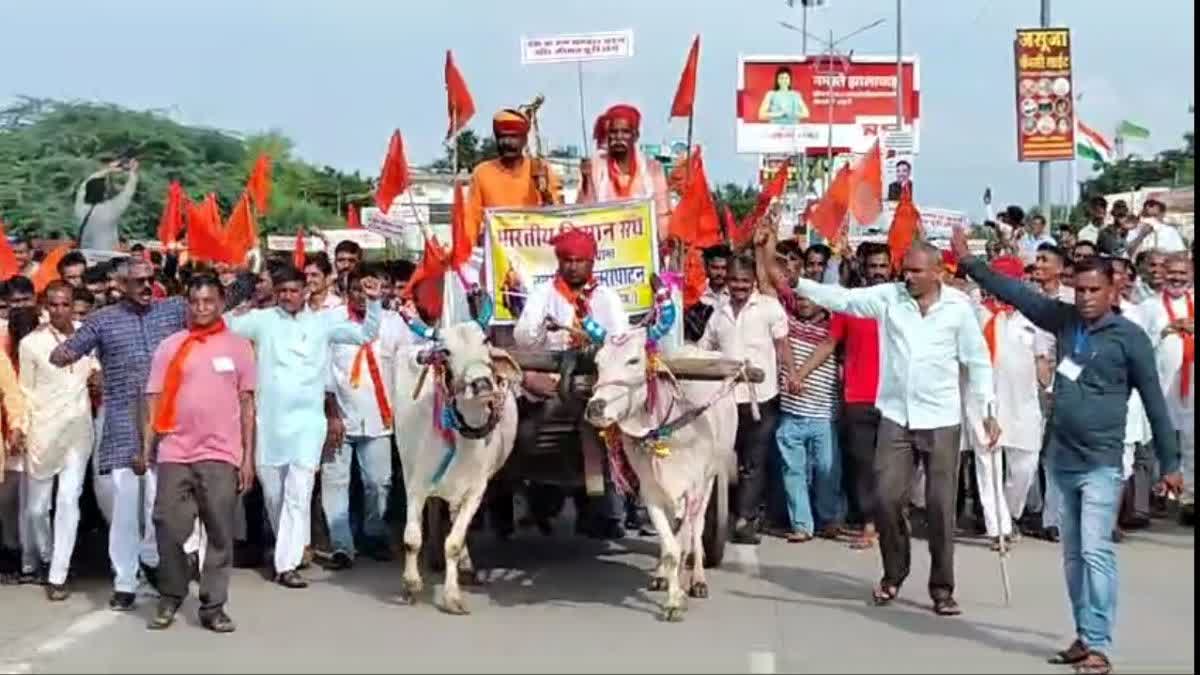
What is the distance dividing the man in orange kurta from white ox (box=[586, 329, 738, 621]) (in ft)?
5.28

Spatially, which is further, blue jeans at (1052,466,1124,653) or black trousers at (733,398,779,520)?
black trousers at (733,398,779,520)

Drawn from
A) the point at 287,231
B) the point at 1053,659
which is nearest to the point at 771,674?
the point at 1053,659

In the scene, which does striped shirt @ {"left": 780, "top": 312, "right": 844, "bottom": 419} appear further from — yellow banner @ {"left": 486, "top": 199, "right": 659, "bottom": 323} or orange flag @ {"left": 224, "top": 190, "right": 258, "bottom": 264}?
orange flag @ {"left": 224, "top": 190, "right": 258, "bottom": 264}

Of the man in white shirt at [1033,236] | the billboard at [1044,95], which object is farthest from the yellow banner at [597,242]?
the billboard at [1044,95]

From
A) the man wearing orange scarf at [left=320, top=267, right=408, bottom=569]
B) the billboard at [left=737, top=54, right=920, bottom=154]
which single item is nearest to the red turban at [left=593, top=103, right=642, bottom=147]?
the man wearing orange scarf at [left=320, top=267, right=408, bottom=569]

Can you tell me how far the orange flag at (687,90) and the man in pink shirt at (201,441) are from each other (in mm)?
4161

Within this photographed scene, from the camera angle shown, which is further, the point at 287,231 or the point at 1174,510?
the point at 287,231

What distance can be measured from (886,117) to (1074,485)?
43.3m

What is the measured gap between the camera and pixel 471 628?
30.3 ft

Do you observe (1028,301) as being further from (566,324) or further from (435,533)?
(435,533)

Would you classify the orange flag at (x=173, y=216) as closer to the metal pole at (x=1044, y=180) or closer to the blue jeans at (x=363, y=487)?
the blue jeans at (x=363, y=487)

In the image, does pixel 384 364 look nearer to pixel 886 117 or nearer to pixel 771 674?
pixel 771 674

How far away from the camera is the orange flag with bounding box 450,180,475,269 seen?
1060cm

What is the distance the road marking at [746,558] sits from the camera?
36.5 feet
